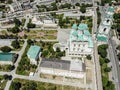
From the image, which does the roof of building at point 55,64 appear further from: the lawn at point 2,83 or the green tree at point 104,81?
the lawn at point 2,83

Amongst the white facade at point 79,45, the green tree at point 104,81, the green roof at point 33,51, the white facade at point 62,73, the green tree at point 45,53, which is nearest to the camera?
the green tree at point 104,81

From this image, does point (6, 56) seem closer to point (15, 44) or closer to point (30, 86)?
point (15, 44)

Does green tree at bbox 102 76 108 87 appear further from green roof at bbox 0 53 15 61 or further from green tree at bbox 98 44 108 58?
green roof at bbox 0 53 15 61

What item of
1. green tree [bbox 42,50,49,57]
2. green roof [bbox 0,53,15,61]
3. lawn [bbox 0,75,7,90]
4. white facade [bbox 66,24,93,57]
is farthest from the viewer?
green tree [bbox 42,50,49,57]

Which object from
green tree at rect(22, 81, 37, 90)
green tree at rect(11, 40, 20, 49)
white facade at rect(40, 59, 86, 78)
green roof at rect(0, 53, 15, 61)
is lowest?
green tree at rect(22, 81, 37, 90)

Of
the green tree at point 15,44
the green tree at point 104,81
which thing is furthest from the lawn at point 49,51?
the green tree at point 104,81

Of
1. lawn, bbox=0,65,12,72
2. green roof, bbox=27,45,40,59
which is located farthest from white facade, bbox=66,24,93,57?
lawn, bbox=0,65,12,72

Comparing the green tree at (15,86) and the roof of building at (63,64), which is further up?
the roof of building at (63,64)

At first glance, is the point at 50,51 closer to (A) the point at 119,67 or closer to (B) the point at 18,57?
(B) the point at 18,57
